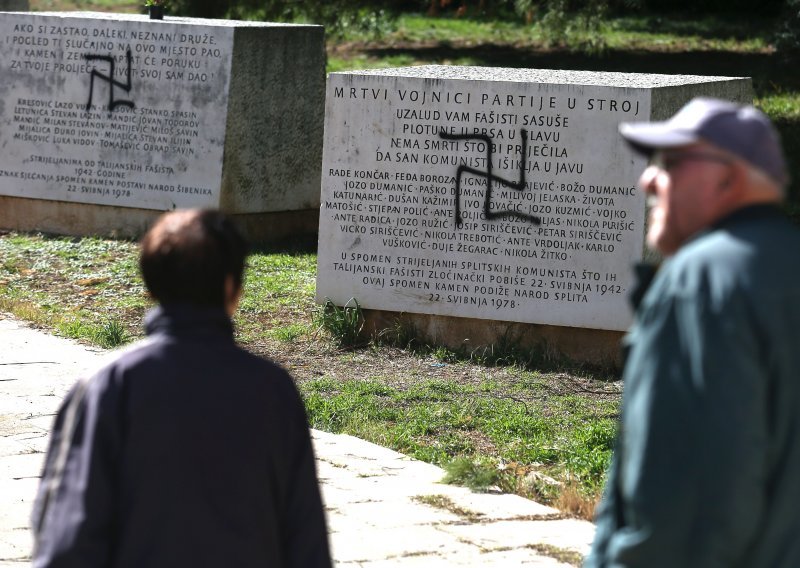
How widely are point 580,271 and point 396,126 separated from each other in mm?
1368

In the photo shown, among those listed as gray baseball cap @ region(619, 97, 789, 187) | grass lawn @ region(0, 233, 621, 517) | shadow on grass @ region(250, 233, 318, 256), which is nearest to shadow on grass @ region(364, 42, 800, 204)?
shadow on grass @ region(250, 233, 318, 256)

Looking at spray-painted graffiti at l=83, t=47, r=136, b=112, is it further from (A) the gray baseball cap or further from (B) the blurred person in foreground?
(A) the gray baseball cap

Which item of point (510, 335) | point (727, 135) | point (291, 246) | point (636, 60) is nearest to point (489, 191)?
point (510, 335)

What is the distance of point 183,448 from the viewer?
8.52ft

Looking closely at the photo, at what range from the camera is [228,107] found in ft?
A: 37.4

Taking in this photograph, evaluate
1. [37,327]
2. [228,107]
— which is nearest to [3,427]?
[37,327]

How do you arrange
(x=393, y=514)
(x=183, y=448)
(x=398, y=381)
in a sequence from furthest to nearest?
(x=398, y=381)
(x=393, y=514)
(x=183, y=448)

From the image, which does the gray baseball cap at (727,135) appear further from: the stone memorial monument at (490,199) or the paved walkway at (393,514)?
the stone memorial monument at (490,199)

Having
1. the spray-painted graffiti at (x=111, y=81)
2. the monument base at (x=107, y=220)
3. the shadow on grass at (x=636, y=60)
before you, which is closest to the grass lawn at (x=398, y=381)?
the monument base at (x=107, y=220)

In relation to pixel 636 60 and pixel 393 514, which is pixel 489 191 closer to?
pixel 393 514

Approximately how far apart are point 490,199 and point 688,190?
5783mm

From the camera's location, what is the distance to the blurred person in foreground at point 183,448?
8.41 ft

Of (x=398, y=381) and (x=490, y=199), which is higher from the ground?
(x=490, y=199)

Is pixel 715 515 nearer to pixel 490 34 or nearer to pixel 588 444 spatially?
pixel 588 444
